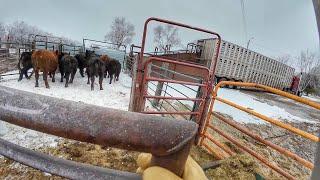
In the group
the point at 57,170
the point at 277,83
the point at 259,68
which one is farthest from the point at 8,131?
the point at 277,83

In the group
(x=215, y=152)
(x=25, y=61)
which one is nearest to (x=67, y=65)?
(x=25, y=61)

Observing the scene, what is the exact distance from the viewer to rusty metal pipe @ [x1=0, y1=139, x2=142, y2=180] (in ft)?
2.85

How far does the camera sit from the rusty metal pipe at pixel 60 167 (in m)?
0.87

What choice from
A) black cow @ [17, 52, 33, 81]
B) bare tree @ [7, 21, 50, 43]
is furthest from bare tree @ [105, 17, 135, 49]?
black cow @ [17, 52, 33, 81]

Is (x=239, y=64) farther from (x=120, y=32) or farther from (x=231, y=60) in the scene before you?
(x=120, y=32)

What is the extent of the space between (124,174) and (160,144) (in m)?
0.18

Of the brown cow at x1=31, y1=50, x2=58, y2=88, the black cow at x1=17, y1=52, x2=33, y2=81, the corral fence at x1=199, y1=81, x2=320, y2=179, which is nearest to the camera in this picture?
the corral fence at x1=199, y1=81, x2=320, y2=179

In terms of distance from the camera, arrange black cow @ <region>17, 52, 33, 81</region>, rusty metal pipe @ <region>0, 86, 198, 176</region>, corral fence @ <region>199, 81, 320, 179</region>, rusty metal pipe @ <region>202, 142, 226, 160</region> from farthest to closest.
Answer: black cow @ <region>17, 52, 33, 81</region> < rusty metal pipe @ <region>202, 142, 226, 160</region> < corral fence @ <region>199, 81, 320, 179</region> < rusty metal pipe @ <region>0, 86, 198, 176</region>

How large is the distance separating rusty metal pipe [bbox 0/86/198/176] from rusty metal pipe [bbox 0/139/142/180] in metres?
0.13

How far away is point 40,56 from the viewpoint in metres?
8.77

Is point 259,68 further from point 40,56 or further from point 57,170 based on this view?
point 57,170

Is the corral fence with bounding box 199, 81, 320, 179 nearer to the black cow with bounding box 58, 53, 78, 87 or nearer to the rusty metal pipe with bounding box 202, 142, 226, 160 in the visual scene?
the rusty metal pipe with bounding box 202, 142, 226, 160

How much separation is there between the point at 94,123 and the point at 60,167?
0.24m

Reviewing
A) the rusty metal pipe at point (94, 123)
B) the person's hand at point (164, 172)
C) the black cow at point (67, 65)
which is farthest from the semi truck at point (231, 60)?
the rusty metal pipe at point (94, 123)
